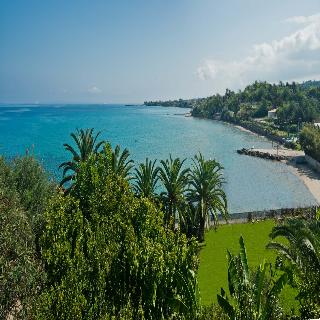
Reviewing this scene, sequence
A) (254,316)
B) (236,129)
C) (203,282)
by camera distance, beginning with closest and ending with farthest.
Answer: (254,316), (203,282), (236,129)

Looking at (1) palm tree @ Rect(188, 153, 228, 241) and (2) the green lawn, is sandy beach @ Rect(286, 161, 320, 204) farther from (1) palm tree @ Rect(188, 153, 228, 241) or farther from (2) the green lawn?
(1) palm tree @ Rect(188, 153, 228, 241)

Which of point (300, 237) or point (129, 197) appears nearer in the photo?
point (300, 237)

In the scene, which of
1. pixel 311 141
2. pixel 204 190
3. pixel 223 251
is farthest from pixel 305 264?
pixel 311 141

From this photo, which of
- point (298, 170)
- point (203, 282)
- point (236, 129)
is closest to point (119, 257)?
point (203, 282)

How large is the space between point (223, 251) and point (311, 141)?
61716 mm

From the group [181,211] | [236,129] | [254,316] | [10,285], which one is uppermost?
[254,316]

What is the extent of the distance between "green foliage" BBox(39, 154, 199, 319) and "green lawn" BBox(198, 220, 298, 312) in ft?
29.5

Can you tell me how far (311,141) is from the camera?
92.1 metres

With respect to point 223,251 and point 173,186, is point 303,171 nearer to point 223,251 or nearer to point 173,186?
point 223,251

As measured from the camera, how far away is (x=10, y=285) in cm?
1917

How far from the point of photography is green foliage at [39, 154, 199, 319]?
54.6ft

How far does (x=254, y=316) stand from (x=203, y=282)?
1718 centimetres

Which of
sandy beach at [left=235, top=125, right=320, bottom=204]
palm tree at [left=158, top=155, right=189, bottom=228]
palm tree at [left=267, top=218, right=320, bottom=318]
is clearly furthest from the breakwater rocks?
palm tree at [left=267, top=218, right=320, bottom=318]

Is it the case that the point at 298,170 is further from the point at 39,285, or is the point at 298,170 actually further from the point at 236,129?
the point at 236,129
